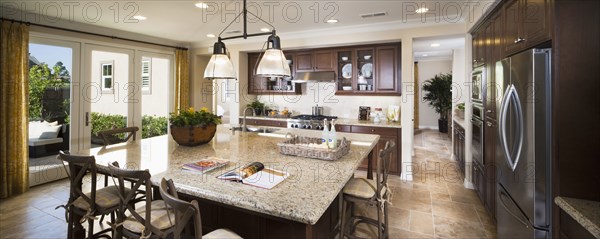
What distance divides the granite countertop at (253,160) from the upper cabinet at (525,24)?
4.40 feet

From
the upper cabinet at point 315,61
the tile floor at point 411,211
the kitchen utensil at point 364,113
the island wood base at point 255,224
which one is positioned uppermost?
the upper cabinet at point 315,61

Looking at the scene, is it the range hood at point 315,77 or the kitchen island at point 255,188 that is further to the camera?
the range hood at point 315,77

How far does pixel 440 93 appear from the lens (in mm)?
8609

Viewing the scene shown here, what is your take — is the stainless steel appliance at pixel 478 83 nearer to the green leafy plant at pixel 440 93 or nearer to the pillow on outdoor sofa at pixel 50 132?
the green leafy plant at pixel 440 93

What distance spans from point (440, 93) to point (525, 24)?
7.17 metres

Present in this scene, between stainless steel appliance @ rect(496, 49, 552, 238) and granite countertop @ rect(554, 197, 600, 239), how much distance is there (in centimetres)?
18

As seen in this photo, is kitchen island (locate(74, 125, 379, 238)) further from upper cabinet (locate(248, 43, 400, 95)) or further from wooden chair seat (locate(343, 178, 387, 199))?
upper cabinet (locate(248, 43, 400, 95))

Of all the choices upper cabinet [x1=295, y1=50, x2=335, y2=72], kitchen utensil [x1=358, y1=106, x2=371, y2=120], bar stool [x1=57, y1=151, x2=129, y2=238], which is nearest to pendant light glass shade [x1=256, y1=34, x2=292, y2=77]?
bar stool [x1=57, y1=151, x2=129, y2=238]

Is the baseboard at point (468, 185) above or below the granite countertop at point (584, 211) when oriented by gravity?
below

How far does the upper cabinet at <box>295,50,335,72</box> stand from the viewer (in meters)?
4.89

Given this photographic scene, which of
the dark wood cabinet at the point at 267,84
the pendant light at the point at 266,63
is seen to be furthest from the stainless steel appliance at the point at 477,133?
the dark wood cabinet at the point at 267,84

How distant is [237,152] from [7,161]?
3.36 meters

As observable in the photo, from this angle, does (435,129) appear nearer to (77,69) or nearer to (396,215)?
(396,215)

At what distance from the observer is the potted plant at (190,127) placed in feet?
8.05
